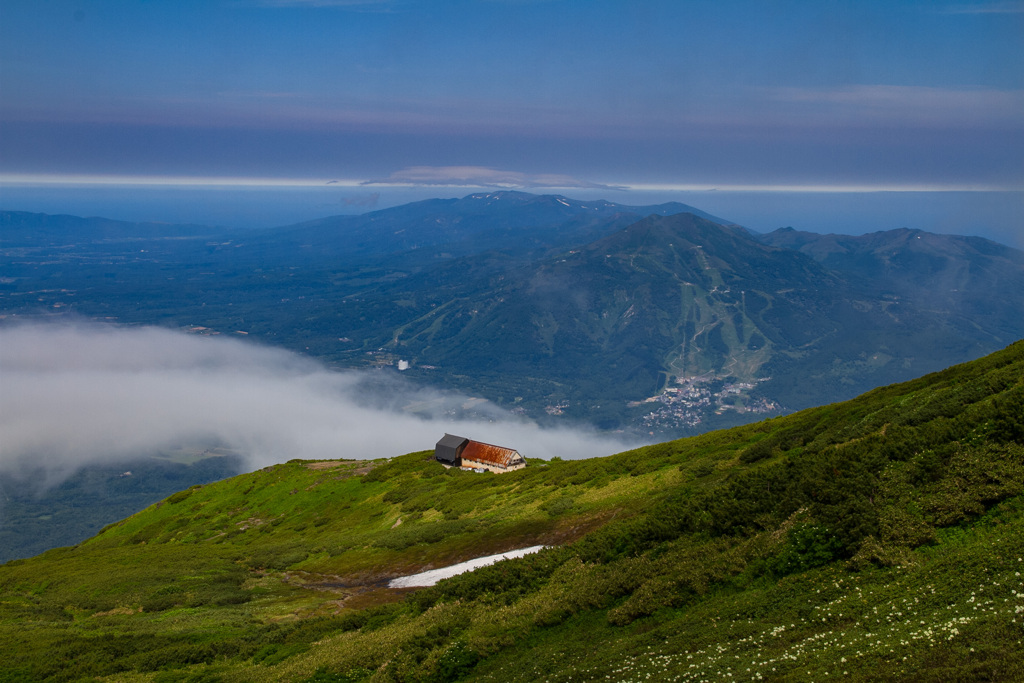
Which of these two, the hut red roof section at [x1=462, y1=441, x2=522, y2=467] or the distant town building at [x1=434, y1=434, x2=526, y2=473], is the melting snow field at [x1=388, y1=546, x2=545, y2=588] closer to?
the distant town building at [x1=434, y1=434, x2=526, y2=473]

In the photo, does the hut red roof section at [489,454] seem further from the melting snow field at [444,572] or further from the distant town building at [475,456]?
the melting snow field at [444,572]

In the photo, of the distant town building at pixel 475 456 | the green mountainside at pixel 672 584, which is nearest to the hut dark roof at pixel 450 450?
the distant town building at pixel 475 456

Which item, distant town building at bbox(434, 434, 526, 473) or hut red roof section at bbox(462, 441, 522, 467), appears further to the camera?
hut red roof section at bbox(462, 441, 522, 467)

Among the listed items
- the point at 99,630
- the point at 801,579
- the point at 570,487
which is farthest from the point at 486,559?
the point at 99,630

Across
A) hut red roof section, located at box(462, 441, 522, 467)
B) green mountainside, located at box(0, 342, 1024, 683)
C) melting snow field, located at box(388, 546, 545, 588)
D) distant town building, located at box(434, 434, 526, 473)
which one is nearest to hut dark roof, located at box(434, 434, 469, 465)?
distant town building, located at box(434, 434, 526, 473)

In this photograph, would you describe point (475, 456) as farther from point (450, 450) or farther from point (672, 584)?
point (672, 584)

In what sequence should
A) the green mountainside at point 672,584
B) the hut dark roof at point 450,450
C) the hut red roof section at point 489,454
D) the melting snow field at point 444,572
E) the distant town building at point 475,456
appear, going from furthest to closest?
1. the hut dark roof at point 450,450
2. the hut red roof section at point 489,454
3. the distant town building at point 475,456
4. the melting snow field at point 444,572
5. the green mountainside at point 672,584
